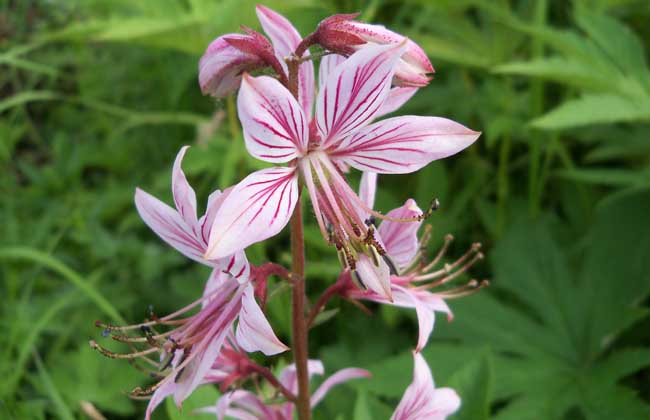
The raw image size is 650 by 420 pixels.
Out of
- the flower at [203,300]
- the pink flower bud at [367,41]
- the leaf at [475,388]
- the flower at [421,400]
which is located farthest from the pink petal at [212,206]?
the leaf at [475,388]

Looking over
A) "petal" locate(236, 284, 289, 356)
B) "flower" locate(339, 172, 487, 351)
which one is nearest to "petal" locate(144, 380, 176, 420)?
"petal" locate(236, 284, 289, 356)

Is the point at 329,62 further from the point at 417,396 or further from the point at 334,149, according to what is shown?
the point at 417,396

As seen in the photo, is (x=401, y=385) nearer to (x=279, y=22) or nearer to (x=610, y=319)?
(x=610, y=319)

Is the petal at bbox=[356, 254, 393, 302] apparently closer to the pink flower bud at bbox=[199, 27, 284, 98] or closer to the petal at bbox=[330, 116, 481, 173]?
the petal at bbox=[330, 116, 481, 173]

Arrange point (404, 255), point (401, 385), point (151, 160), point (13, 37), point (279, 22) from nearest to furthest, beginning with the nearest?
point (279, 22), point (404, 255), point (401, 385), point (151, 160), point (13, 37)

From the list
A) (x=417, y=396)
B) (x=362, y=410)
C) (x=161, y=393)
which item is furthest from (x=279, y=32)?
(x=362, y=410)

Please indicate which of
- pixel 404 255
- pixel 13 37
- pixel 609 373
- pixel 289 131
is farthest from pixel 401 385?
pixel 13 37
